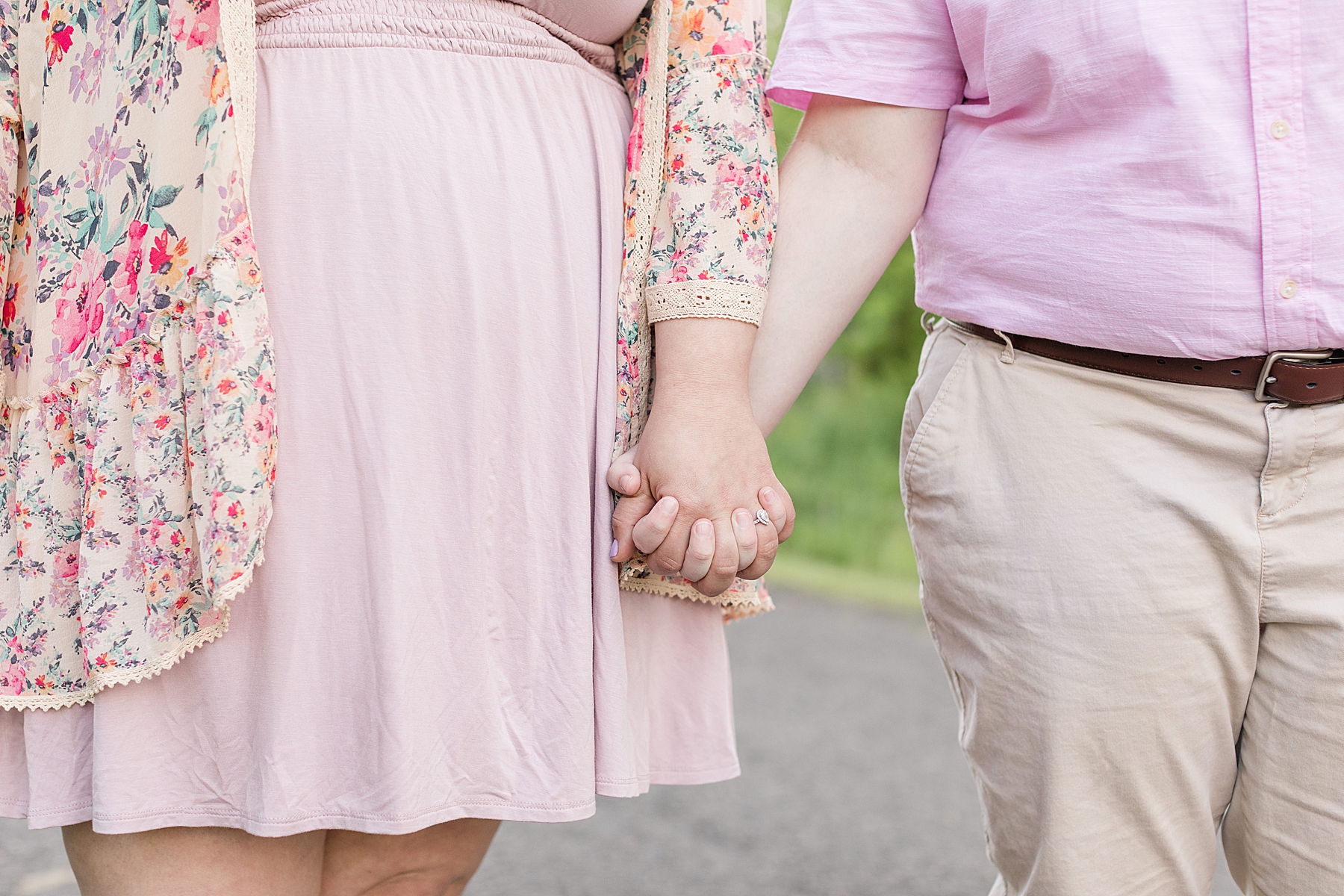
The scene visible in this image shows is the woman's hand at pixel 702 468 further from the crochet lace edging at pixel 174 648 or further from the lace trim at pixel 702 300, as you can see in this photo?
the crochet lace edging at pixel 174 648

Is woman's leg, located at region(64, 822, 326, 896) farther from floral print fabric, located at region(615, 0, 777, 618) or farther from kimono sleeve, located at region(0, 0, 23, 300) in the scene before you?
kimono sleeve, located at region(0, 0, 23, 300)

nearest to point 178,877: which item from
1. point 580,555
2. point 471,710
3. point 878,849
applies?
point 471,710

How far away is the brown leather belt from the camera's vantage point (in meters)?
1.15

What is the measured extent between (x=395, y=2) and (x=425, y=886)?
41.9 inches

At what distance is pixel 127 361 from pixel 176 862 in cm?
52

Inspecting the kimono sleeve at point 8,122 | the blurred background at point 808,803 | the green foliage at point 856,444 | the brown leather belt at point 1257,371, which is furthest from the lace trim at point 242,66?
the green foliage at point 856,444

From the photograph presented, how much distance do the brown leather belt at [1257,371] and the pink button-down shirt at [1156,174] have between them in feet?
0.07

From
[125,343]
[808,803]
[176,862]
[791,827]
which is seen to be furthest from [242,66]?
[808,803]

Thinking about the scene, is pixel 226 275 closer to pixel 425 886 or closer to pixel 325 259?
pixel 325 259

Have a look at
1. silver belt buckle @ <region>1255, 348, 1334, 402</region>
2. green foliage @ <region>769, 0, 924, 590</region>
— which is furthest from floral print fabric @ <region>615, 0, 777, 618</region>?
green foliage @ <region>769, 0, 924, 590</region>

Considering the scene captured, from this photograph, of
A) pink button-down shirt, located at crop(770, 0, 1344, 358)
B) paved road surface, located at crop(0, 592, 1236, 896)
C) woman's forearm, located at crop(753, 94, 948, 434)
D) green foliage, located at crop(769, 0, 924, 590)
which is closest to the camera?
pink button-down shirt, located at crop(770, 0, 1344, 358)

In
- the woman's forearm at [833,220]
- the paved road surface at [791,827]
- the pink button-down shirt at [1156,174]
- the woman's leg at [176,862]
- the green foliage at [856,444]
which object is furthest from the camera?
the green foliage at [856,444]

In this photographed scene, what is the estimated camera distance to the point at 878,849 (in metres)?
3.02

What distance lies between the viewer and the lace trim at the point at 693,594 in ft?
4.57
